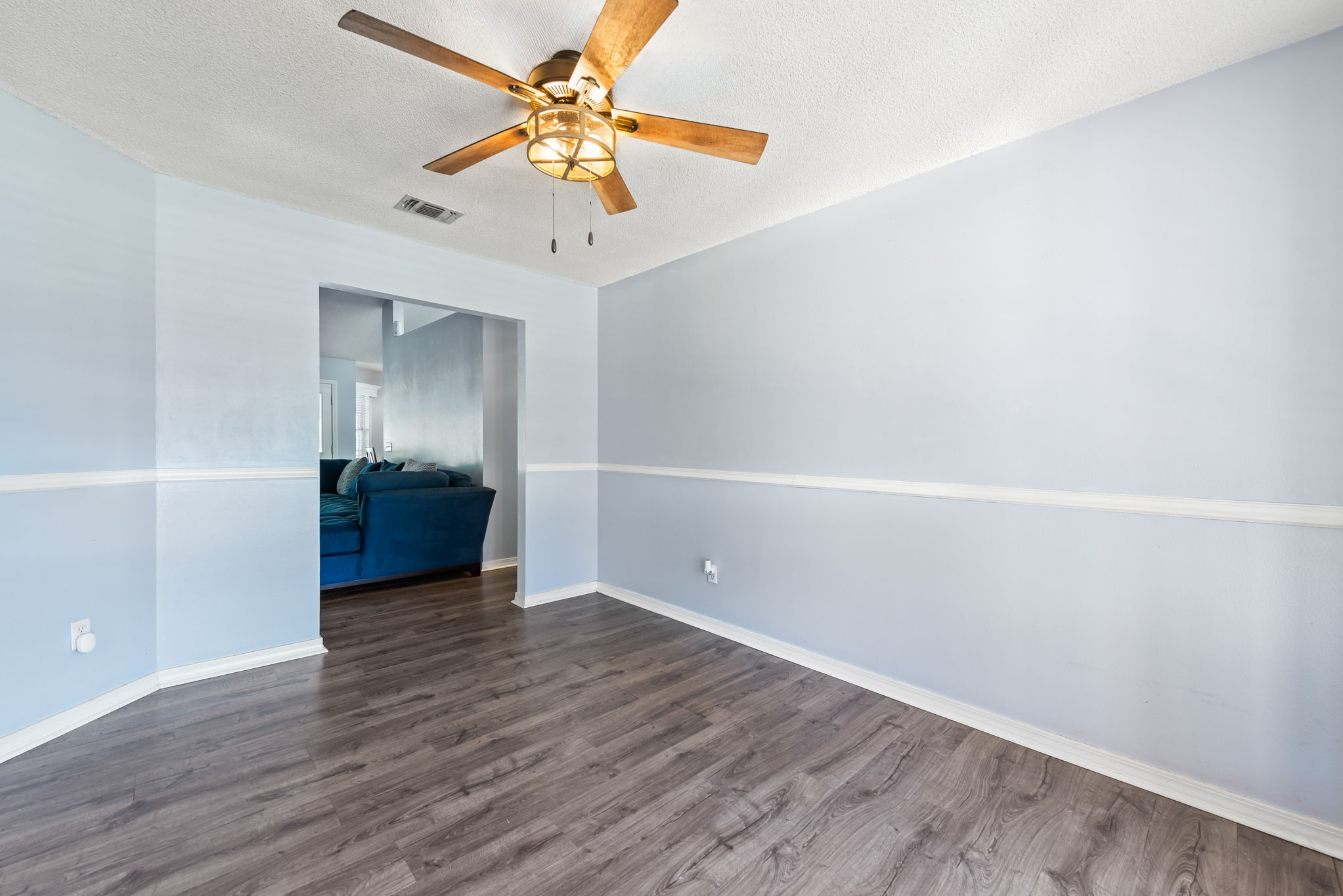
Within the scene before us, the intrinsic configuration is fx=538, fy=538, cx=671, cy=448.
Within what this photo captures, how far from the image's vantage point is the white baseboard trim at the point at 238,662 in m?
2.60

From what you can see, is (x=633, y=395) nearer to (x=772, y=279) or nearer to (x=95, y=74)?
(x=772, y=279)

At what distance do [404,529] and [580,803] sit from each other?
10.4ft

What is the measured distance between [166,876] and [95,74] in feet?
Answer: 8.36

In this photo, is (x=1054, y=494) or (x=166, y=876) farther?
(x=1054, y=494)

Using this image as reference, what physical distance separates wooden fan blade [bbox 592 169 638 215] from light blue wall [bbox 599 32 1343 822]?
1.07m

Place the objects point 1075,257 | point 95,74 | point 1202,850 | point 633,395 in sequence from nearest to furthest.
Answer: point 1202,850
point 95,74
point 1075,257
point 633,395

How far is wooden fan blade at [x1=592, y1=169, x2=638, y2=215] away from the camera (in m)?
2.13

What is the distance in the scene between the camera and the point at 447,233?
10.7ft

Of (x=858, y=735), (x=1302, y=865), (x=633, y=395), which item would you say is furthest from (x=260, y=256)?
(x=1302, y=865)

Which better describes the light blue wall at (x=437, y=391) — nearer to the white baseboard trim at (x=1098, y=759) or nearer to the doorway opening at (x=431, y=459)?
the doorway opening at (x=431, y=459)

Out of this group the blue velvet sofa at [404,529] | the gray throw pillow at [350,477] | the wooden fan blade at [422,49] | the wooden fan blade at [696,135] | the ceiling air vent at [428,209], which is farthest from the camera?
the gray throw pillow at [350,477]

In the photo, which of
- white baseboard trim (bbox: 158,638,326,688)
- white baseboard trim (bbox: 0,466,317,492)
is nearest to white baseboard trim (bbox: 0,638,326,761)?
white baseboard trim (bbox: 158,638,326,688)

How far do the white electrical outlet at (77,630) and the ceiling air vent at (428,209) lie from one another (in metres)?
2.33

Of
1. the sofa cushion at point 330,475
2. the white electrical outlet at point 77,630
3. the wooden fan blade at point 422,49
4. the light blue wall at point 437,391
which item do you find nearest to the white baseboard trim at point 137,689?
the white electrical outlet at point 77,630
